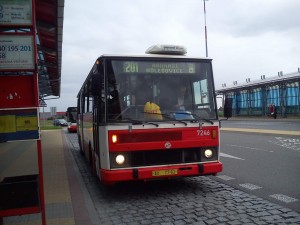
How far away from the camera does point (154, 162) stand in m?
6.47

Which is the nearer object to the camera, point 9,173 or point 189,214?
point 189,214

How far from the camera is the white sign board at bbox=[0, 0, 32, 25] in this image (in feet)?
14.3

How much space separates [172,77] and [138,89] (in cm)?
75

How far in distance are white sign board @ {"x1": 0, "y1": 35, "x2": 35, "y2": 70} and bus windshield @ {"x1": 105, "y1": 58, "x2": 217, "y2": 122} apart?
2152 mm

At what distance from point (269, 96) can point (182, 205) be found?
35.6m

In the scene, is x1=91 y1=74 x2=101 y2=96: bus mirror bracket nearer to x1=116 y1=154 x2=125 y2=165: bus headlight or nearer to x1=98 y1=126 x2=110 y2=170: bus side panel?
x1=98 y1=126 x2=110 y2=170: bus side panel

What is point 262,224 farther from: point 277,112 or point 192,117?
point 277,112

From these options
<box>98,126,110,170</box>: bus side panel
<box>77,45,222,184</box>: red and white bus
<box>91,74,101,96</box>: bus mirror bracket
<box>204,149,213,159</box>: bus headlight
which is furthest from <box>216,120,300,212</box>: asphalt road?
<box>91,74,101,96</box>: bus mirror bracket

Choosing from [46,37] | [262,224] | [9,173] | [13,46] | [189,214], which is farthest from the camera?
[46,37]

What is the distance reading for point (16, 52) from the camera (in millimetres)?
4398

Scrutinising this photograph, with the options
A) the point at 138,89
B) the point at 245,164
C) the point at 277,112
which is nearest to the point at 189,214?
the point at 138,89

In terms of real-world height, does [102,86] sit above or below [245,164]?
above

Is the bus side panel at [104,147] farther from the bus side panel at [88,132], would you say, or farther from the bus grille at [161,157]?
the bus side panel at [88,132]

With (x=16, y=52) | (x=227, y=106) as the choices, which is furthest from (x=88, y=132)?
(x=16, y=52)
